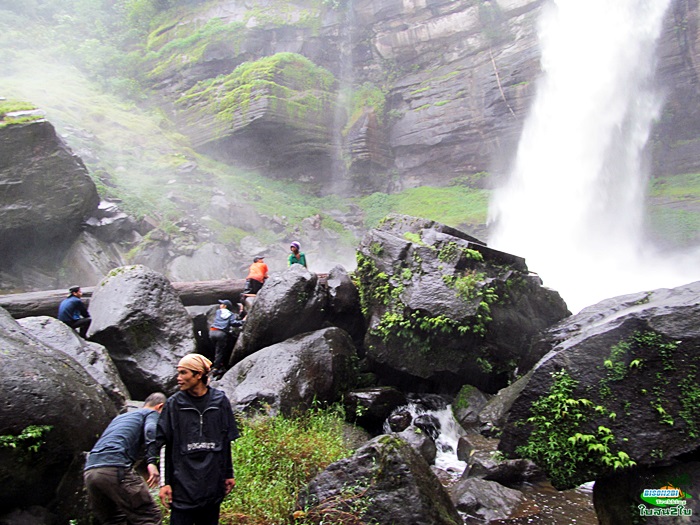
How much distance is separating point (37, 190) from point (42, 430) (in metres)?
11.4

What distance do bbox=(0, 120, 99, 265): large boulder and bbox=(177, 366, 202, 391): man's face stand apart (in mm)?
12729

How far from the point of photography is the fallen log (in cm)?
980

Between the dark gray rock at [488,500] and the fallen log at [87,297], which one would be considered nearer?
the dark gray rock at [488,500]

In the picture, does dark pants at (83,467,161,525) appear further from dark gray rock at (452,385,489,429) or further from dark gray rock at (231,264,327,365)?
dark gray rock at (452,385,489,429)

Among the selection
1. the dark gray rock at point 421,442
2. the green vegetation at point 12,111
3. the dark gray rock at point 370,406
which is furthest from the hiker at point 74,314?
the green vegetation at point 12,111

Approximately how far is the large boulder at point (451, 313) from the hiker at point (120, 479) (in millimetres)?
5238

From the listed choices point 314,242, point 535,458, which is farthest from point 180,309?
point 314,242

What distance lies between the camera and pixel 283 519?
14.7 feet

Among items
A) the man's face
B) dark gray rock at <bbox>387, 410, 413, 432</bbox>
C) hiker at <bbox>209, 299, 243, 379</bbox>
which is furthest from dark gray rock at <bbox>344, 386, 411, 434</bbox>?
the man's face

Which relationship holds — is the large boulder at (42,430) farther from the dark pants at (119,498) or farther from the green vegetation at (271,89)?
the green vegetation at (271,89)

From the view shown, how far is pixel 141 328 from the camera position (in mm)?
8367

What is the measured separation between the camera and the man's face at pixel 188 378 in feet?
10.9

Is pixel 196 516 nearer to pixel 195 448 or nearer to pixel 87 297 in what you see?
pixel 195 448

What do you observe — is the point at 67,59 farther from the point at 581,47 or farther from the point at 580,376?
the point at 580,376
